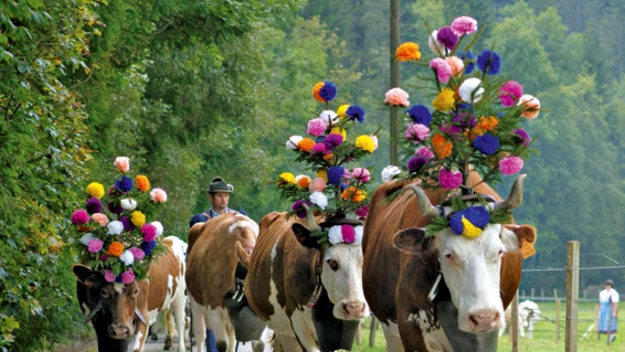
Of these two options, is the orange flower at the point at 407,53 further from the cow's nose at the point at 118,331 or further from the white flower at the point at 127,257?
the cow's nose at the point at 118,331

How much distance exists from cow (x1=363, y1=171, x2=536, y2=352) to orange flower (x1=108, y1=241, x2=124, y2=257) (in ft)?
16.3

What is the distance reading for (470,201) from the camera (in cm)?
930

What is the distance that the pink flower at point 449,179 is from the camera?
30.6ft

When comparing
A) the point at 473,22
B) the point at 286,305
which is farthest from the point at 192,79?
the point at 473,22

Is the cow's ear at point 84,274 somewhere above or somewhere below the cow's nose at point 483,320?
below

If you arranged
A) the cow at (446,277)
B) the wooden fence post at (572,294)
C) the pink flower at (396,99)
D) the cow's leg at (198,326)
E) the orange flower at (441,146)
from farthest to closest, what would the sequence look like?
1. the cow's leg at (198,326)
2. the wooden fence post at (572,294)
3. the pink flower at (396,99)
4. the orange flower at (441,146)
5. the cow at (446,277)

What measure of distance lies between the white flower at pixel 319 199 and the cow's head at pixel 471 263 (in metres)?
3.35

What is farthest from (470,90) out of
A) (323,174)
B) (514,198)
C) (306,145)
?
(323,174)

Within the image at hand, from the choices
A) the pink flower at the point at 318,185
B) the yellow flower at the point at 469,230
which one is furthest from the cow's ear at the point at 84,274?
the yellow flower at the point at 469,230

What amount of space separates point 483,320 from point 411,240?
0.87 meters

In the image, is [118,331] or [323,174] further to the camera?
[118,331]

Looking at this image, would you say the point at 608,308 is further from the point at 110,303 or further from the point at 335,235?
the point at 335,235

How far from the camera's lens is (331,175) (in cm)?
1287

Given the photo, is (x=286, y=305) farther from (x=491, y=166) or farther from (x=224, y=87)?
(x=224, y=87)
